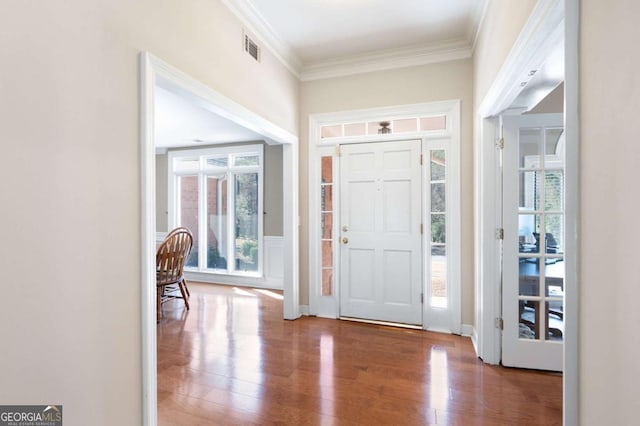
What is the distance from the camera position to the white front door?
3.45 m

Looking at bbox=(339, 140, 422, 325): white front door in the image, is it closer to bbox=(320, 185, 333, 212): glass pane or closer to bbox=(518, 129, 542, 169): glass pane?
bbox=(320, 185, 333, 212): glass pane

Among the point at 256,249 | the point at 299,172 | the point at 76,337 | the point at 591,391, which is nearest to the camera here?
the point at 591,391

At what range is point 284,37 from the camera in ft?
10.3

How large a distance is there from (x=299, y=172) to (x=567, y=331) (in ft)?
10.1

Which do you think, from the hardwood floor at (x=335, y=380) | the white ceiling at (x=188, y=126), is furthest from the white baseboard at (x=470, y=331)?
the white ceiling at (x=188, y=126)

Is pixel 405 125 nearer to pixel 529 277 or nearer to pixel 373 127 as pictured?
pixel 373 127

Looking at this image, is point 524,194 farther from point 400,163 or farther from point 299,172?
point 299,172

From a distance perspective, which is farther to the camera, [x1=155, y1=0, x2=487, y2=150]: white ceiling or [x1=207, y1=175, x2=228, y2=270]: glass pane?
[x1=207, y1=175, x2=228, y2=270]: glass pane

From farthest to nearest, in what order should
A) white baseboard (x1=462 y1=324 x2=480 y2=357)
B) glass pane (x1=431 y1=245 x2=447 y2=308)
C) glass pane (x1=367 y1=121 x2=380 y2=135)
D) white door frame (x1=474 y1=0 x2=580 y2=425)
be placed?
glass pane (x1=367 y1=121 x2=380 y2=135) → glass pane (x1=431 y1=245 x2=447 y2=308) → white baseboard (x1=462 y1=324 x2=480 y2=357) → white door frame (x1=474 y1=0 x2=580 y2=425)

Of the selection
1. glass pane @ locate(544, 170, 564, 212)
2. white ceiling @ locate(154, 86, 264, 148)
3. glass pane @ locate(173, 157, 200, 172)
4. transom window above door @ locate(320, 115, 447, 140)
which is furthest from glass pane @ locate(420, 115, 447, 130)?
glass pane @ locate(173, 157, 200, 172)

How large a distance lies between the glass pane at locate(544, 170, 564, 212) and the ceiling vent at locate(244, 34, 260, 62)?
2.70 meters

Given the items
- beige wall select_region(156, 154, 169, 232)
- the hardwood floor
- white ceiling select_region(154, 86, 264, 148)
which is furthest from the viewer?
beige wall select_region(156, 154, 169, 232)

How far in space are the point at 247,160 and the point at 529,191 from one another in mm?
4705

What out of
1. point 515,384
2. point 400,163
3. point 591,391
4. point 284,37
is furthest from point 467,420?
point 284,37
